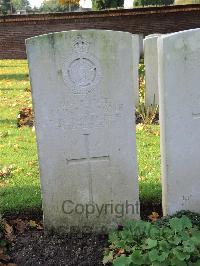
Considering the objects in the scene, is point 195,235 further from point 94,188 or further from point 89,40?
point 89,40

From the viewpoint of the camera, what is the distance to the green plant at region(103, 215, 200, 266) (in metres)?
3.24

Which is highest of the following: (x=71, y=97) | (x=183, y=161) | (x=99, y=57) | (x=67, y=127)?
(x=99, y=57)

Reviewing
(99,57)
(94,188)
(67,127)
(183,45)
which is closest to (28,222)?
(94,188)

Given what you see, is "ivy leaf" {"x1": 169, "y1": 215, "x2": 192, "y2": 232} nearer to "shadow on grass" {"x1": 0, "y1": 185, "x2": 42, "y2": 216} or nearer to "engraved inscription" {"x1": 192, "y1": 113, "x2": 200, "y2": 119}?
"engraved inscription" {"x1": 192, "y1": 113, "x2": 200, "y2": 119}

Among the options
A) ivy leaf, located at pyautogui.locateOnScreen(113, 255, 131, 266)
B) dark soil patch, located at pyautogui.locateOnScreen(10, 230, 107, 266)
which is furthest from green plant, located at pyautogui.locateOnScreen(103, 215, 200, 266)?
dark soil patch, located at pyautogui.locateOnScreen(10, 230, 107, 266)

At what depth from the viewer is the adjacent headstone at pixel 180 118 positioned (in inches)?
149

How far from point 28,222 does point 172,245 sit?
1.62 m

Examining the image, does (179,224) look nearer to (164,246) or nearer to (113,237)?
(164,246)

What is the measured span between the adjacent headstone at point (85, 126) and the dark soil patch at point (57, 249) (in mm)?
116

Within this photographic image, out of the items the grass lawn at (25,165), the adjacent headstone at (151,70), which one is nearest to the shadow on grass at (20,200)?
the grass lawn at (25,165)

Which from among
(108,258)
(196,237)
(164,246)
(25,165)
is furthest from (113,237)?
(25,165)

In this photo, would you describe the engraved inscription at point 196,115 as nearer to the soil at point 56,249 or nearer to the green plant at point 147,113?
the soil at point 56,249

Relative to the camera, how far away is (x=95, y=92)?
3885 millimetres

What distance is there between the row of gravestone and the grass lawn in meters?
0.60
